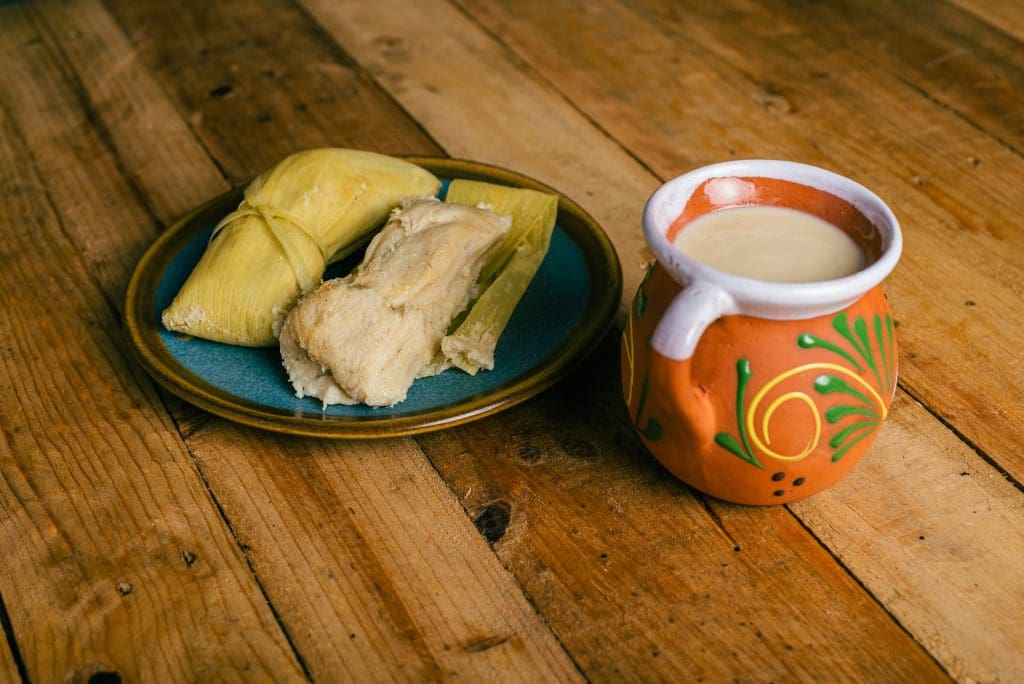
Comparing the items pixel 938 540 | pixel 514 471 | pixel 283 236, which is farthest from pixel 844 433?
pixel 283 236

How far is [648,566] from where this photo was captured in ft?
2.46

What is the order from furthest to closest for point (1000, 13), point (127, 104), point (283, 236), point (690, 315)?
point (1000, 13) < point (127, 104) < point (283, 236) < point (690, 315)

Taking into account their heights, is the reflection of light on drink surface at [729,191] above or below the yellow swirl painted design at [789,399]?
above

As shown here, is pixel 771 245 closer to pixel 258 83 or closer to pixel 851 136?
pixel 851 136

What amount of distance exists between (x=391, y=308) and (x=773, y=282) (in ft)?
1.08

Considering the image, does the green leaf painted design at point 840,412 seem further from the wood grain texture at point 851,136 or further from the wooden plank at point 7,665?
the wooden plank at point 7,665

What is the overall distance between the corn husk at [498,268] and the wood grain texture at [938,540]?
0.94 ft

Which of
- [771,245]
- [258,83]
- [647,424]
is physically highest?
[771,245]

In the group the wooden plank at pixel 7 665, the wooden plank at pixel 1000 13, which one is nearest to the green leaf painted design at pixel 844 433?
the wooden plank at pixel 7 665

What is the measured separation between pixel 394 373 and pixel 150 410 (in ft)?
0.77

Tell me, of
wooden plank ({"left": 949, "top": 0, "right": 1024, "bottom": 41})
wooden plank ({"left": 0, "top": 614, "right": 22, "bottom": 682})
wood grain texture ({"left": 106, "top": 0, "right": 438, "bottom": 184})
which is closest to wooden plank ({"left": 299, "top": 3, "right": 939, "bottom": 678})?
wooden plank ({"left": 0, "top": 614, "right": 22, "bottom": 682})

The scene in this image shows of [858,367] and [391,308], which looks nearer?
[858,367]

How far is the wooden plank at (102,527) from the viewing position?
0.71 metres

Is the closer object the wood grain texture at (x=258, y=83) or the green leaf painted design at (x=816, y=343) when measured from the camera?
the green leaf painted design at (x=816, y=343)
